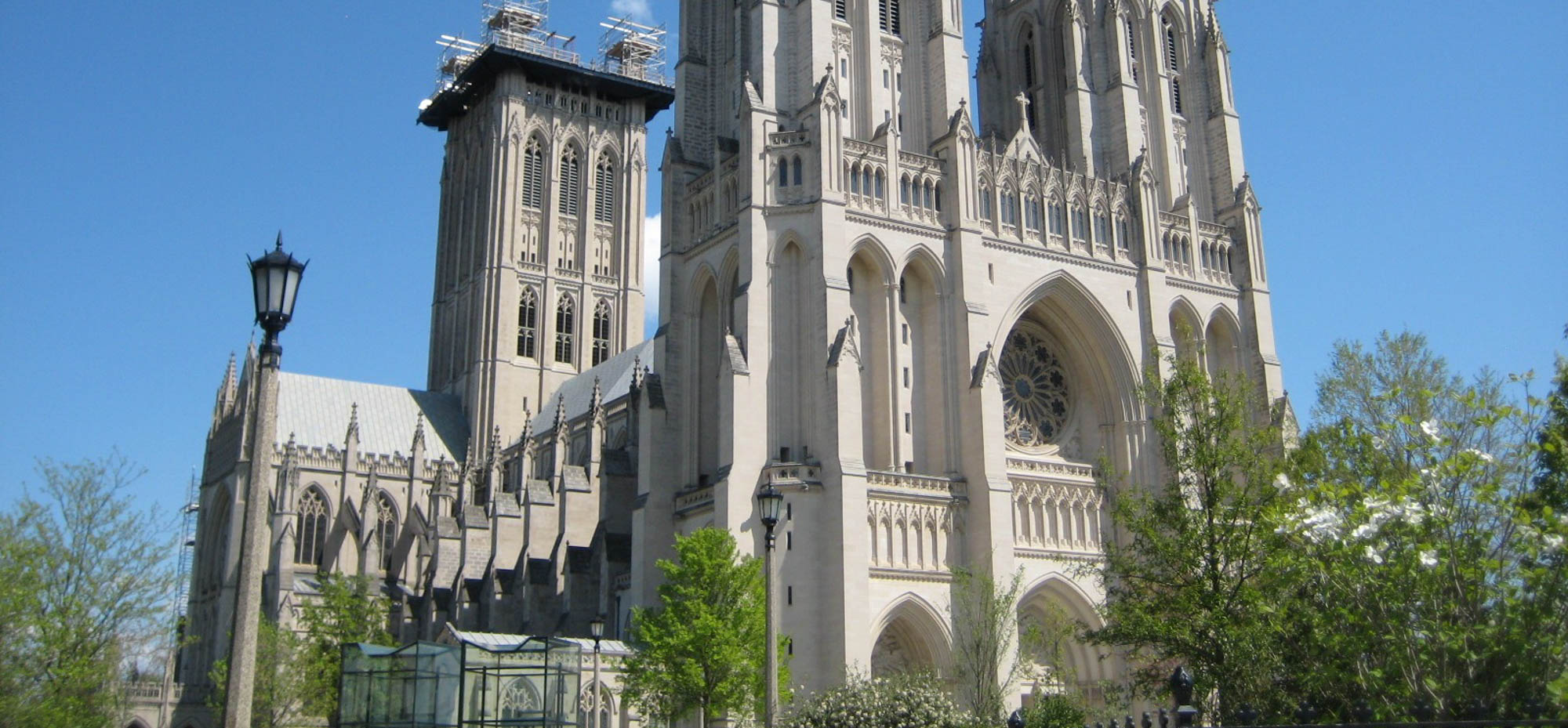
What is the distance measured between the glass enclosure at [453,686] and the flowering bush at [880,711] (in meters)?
5.22

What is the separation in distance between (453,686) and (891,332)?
22.8 meters

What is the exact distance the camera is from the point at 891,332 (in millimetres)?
42344

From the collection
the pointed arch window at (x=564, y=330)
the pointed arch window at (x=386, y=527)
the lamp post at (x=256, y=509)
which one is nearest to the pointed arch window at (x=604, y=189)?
the pointed arch window at (x=564, y=330)

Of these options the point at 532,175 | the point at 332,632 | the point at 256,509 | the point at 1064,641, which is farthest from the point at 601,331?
the point at 256,509

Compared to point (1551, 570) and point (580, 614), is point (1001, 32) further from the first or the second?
point (1551, 570)

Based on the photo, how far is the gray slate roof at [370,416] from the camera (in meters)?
72.4

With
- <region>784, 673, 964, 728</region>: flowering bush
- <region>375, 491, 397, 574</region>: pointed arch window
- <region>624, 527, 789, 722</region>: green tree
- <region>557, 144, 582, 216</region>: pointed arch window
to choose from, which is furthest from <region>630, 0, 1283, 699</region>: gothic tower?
<region>557, 144, 582, 216</region>: pointed arch window

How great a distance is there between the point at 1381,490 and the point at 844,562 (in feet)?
62.8

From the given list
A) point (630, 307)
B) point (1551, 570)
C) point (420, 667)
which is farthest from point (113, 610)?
point (630, 307)

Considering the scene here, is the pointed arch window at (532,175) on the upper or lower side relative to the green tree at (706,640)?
upper

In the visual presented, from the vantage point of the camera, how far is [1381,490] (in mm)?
20094

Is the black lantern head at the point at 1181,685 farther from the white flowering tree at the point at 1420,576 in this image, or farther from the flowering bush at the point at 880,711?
the flowering bush at the point at 880,711

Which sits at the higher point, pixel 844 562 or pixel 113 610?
pixel 844 562

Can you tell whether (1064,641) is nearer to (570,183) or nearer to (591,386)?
(591,386)
